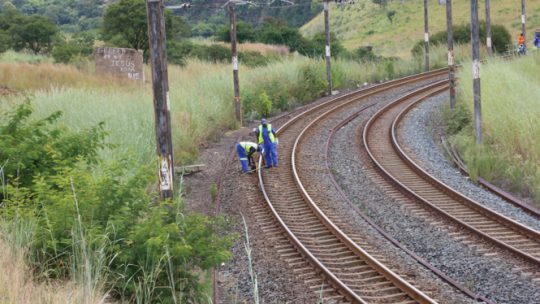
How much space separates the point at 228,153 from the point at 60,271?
14.3 m

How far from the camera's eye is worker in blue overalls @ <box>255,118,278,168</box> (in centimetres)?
1875

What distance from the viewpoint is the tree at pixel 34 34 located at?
5153 centimetres

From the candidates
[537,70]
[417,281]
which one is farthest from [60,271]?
[537,70]

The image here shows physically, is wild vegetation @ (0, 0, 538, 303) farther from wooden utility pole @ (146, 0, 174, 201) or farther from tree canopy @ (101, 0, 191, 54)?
wooden utility pole @ (146, 0, 174, 201)

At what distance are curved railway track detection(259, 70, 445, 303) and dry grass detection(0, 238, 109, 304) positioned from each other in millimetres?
2254

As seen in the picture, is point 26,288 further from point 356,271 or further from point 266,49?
point 266,49

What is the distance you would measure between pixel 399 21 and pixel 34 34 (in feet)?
182

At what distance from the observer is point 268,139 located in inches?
741

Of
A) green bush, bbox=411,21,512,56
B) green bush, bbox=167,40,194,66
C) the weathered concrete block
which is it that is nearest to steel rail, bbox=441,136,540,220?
the weathered concrete block

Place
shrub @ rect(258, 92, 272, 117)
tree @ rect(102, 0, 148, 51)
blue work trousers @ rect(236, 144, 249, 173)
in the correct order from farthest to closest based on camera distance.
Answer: tree @ rect(102, 0, 148, 51) → shrub @ rect(258, 92, 272, 117) → blue work trousers @ rect(236, 144, 249, 173)

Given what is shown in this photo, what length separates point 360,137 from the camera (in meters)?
23.3

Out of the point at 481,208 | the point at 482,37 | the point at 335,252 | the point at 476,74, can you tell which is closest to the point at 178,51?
the point at 482,37

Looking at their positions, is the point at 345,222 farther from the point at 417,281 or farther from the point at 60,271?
the point at 60,271

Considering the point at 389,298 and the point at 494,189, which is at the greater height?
the point at 494,189
